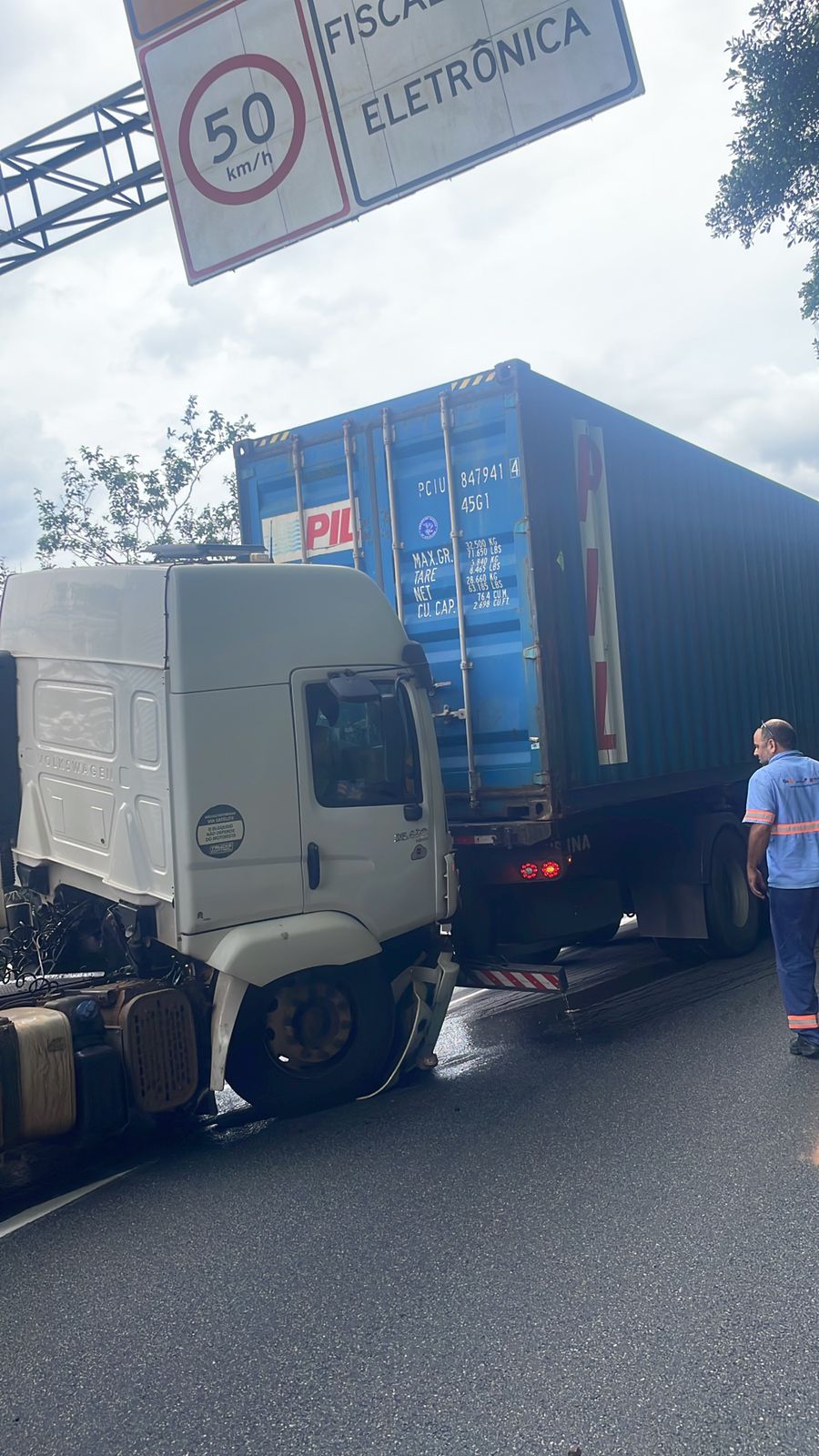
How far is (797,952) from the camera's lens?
6.44 m

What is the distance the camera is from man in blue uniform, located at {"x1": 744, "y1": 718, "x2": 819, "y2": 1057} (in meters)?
6.43

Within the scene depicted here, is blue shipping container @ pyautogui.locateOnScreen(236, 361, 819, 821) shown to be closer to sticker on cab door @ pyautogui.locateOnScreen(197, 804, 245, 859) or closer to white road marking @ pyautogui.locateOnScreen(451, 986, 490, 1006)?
sticker on cab door @ pyautogui.locateOnScreen(197, 804, 245, 859)

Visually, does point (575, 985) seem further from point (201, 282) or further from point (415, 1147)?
point (201, 282)

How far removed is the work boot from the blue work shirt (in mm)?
785

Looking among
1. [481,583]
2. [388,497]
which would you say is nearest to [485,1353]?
[481,583]

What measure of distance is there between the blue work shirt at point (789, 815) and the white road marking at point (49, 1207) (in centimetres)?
359

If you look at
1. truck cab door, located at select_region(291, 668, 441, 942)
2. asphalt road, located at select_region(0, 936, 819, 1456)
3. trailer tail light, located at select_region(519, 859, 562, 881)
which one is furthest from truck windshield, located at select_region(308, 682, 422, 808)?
asphalt road, located at select_region(0, 936, 819, 1456)

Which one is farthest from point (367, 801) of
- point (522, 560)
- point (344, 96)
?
point (344, 96)

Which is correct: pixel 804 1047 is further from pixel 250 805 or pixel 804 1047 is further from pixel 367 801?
pixel 250 805

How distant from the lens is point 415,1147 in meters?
5.41

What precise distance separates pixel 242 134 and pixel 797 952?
5768 mm

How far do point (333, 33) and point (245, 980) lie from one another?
532cm

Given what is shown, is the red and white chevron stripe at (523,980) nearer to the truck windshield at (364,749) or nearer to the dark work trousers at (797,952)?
the dark work trousers at (797,952)

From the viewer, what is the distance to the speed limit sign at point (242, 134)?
23.6ft
